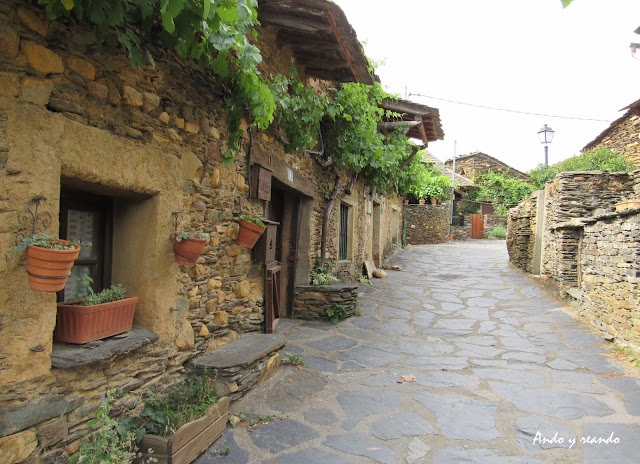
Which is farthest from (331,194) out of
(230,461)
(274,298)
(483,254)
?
(483,254)

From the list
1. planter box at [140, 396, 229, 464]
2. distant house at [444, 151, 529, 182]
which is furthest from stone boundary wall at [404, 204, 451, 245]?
planter box at [140, 396, 229, 464]

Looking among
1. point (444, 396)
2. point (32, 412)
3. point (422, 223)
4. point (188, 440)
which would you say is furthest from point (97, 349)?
point (422, 223)

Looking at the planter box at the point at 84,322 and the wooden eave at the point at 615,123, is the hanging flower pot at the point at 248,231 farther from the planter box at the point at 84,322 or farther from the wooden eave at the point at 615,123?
the wooden eave at the point at 615,123

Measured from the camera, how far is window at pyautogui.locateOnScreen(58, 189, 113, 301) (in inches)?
95.9

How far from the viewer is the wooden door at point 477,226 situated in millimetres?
21539

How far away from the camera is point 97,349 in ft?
7.09

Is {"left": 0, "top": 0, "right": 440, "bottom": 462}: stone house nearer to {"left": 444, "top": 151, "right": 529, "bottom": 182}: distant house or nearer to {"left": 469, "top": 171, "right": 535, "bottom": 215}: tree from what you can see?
{"left": 469, "top": 171, "right": 535, "bottom": 215}: tree

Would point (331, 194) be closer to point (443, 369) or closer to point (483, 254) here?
point (443, 369)

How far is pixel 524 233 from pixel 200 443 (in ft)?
31.1

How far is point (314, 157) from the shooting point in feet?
19.4

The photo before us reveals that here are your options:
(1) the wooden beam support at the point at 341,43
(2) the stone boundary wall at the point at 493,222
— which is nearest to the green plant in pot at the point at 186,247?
Result: (1) the wooden beam support at the point at 341,43

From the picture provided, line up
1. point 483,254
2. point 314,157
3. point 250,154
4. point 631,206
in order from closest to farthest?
1. point 250,154
2. point 631,206
3. point 314,157
4. point 483,254

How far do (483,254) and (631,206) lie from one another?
960cm

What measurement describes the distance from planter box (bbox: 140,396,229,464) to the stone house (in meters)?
0.31
